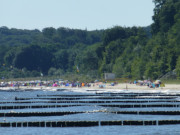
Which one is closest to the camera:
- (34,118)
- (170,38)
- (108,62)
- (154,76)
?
(34,118)

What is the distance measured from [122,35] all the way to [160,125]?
147341 mm

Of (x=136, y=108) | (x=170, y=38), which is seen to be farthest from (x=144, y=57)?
(x=136, y=108)

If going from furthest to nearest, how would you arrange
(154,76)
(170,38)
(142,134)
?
(170,38)
(154,76)
(142,134)

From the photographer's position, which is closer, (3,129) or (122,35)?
(3,129)

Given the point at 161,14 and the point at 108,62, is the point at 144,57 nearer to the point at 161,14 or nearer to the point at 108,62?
the point at 161,14

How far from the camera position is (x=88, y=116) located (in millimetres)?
60969

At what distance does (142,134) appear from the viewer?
156 ft

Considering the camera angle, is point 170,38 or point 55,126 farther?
point 170,38

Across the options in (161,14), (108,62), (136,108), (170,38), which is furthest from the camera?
(108,62)

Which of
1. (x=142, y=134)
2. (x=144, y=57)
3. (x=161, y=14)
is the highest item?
(x=161, y=14)

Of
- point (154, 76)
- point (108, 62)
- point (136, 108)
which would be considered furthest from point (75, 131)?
point (108, 62)

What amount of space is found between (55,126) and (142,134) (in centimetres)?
911

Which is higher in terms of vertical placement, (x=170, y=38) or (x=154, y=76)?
(x=170, y=38)

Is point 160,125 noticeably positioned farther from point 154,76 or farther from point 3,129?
point 154,76
